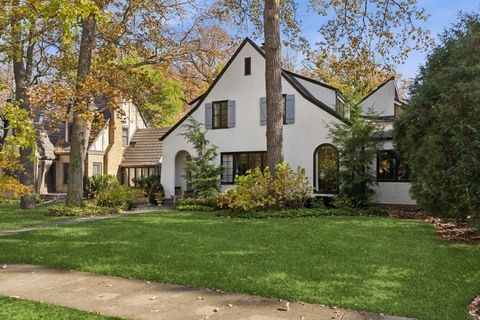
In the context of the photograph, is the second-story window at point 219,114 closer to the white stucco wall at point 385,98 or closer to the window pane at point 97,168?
the white stucco wall at point 385,98

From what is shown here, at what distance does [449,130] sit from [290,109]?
10934 mm

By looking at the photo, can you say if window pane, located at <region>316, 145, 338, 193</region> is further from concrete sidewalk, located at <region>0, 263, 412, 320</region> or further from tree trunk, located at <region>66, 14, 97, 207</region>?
concrete sidewalk, located at <region>0, 263, 412, 320</region>

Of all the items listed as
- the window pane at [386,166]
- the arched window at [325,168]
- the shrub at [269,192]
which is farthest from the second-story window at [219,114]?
the window pane at [386,166]

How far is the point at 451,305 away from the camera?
5160mm

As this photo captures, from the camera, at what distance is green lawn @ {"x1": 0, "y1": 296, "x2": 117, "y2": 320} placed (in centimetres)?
466

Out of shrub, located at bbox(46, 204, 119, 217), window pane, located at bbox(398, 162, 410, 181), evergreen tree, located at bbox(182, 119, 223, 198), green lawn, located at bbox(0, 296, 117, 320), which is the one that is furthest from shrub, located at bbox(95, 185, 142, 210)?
green lawn, located at bbox(0, 296, 117, 320)

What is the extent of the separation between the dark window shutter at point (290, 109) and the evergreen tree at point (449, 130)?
6.39 m

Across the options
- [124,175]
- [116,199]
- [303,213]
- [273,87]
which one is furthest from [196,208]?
[124,175]

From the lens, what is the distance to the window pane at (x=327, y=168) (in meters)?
20.2

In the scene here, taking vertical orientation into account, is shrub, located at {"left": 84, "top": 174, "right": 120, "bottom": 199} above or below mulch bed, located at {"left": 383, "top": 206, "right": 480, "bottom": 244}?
above

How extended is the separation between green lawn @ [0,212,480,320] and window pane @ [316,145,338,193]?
7.84 meters

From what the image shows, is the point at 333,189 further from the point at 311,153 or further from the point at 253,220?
the point at 253,220

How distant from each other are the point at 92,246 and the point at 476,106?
8.77 m

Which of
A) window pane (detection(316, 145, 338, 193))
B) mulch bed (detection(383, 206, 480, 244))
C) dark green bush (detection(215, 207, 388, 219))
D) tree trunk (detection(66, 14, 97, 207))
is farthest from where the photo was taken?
window pane (detection(316, 145, 338, 193))
